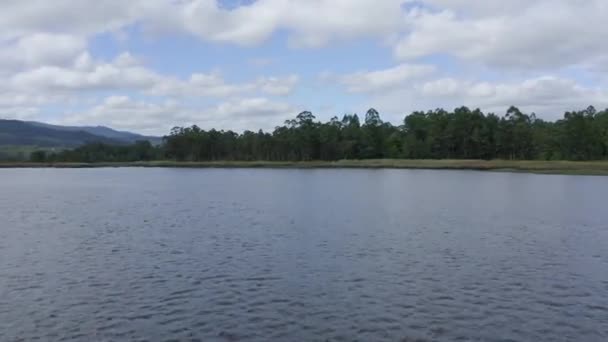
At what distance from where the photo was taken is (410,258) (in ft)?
97.2

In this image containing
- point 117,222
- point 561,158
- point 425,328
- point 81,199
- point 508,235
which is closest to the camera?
point 425,328

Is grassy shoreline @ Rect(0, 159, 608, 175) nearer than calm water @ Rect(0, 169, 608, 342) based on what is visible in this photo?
No

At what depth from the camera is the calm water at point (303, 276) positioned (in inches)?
719

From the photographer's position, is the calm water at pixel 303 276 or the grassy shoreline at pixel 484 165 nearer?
the calm water at pixel 303 276

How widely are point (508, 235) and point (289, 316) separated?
23949mm

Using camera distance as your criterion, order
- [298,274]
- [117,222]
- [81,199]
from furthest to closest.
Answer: [81,199], [117,222], [298,274]

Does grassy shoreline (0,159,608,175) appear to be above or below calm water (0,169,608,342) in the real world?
above

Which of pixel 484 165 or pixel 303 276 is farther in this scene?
pixel 484 165

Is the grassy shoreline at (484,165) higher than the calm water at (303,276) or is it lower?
higher

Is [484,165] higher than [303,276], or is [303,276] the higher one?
[484,165]

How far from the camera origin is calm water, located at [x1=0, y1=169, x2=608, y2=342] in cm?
1825

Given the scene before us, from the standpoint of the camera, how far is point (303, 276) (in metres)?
25.5

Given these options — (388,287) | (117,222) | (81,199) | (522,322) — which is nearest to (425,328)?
(522,322)

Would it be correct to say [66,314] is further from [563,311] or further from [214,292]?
[563,311]
